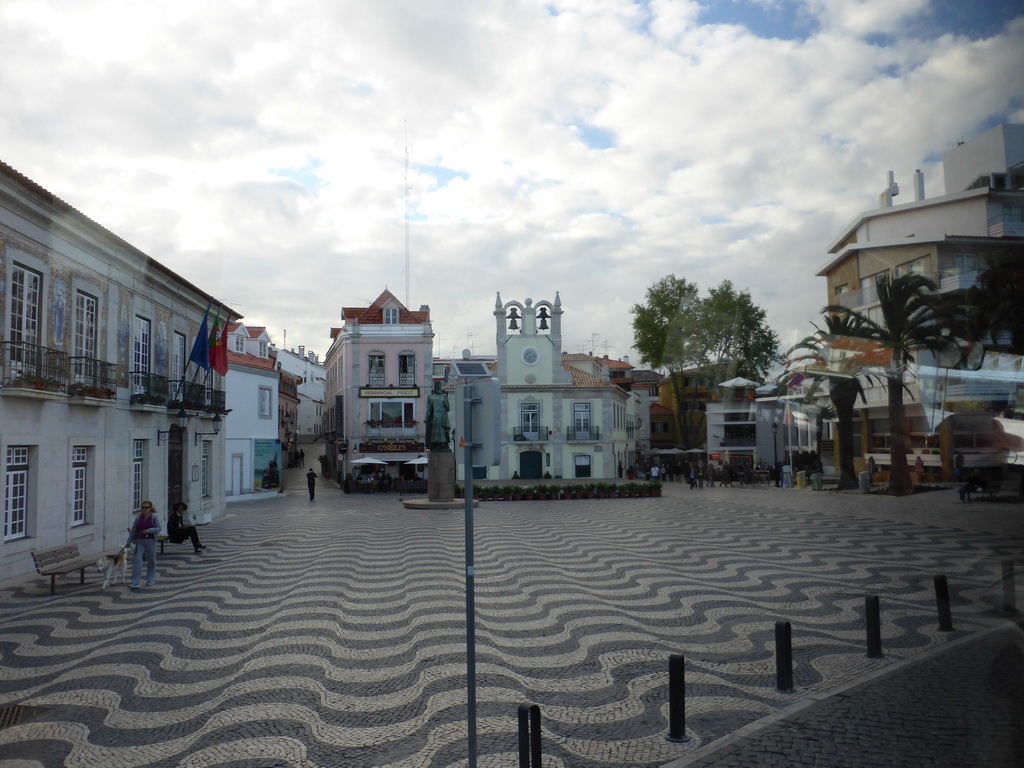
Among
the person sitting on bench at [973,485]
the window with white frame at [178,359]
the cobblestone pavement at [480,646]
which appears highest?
the window with white frame at [178,359]

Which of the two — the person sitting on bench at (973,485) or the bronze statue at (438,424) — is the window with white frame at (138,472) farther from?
the person sitting on bench at (973,485)

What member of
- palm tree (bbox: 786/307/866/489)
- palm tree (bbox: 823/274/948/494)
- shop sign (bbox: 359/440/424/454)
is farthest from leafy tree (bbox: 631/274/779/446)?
shop sign (bbox: 359/440/424/454)

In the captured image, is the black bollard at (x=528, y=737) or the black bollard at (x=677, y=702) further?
the black bollard at (x=677, y=702)

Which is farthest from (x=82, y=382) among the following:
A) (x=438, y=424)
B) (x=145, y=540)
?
(x=438, y=424)

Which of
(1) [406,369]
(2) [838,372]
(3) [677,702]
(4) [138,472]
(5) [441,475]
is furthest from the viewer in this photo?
(1) [406,369]

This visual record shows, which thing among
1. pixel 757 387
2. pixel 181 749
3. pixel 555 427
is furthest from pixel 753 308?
pixel 555 427

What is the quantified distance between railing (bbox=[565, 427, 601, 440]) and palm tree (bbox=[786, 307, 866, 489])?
38.0 m

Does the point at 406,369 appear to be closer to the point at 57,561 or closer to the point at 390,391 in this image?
the point at 390,391

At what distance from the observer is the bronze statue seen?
28312 mm

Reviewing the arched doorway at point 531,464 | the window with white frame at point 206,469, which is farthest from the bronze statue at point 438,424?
the arched doorway at point 531,464

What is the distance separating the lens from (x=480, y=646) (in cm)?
859

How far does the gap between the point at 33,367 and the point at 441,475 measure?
16.8 meters

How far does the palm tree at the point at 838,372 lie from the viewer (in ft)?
30.5

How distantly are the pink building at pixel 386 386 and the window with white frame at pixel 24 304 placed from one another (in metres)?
30.6
